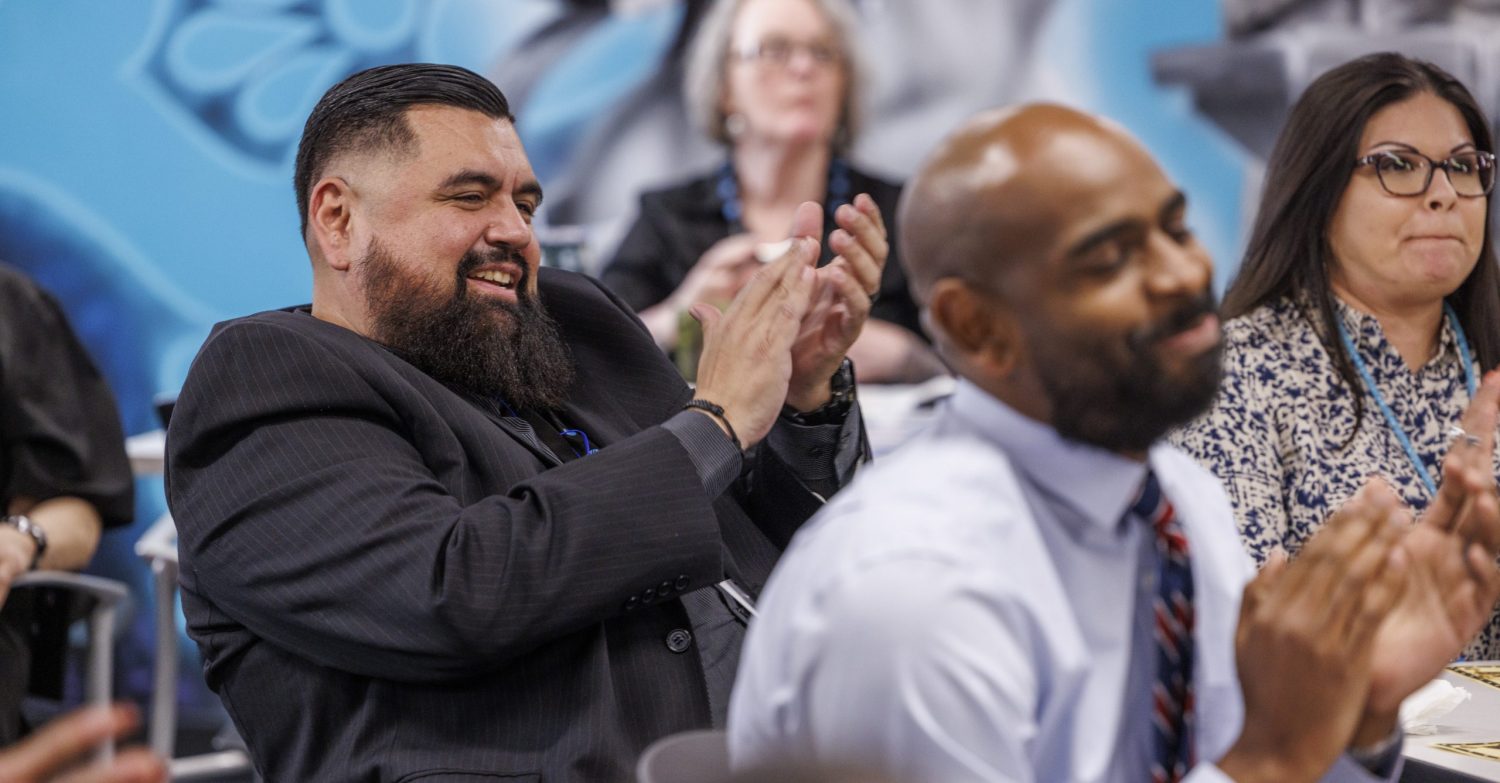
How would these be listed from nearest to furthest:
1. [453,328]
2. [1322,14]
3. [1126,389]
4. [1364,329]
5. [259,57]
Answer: [1126,389] → [453,328] → [1364,329] → [259,57] → [1322,14]

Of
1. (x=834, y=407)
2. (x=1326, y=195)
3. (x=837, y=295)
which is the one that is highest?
(x=837, y=295)

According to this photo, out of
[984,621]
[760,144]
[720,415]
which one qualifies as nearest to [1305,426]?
[720,415]

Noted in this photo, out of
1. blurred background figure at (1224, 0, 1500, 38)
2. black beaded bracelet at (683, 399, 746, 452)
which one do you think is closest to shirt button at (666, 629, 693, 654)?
black beaded bracelet at (683, 399, 746, 452)

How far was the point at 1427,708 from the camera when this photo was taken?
1.87 m

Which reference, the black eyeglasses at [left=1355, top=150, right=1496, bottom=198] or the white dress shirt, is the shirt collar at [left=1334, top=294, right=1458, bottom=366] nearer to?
the black eyeglasses at [left=1355, top=150, right=1496, bottom=198]

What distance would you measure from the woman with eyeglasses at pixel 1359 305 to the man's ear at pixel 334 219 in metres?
1.42

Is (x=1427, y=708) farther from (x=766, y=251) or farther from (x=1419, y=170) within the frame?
(x=766, y=251)

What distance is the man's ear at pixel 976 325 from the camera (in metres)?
1.28

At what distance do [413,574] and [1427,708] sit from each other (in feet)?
4.04

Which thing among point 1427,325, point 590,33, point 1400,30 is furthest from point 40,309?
point 1400,30

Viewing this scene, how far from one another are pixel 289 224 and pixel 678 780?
13.9 feet

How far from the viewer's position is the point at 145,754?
1.13 metres

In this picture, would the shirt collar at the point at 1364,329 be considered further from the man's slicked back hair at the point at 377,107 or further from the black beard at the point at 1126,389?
the black beard at the point at 1126,389

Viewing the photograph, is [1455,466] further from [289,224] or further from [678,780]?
[289,224]
